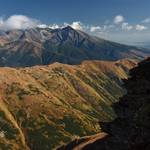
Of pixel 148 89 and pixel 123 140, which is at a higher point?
pixel 148 89

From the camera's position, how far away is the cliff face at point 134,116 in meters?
74.2

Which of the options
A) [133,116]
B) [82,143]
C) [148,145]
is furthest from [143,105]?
[82,143]

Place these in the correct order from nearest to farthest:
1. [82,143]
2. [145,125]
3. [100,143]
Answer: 1. [145,125]
2. [100,143]
3. [82,143]

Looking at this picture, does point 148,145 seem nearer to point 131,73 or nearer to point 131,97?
point 131,97

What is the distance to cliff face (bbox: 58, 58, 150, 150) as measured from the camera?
243 feet

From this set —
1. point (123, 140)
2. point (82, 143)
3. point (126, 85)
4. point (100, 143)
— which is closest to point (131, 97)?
point (126, 85)

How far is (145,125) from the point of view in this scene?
7281 centimetres

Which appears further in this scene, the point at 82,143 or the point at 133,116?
the point at 82,143

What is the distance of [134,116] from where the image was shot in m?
76.9

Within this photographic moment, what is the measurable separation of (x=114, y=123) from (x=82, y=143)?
2284 inches

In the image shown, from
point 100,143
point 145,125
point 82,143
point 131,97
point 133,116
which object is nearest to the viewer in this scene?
point 145,125

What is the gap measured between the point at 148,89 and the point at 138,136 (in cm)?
1151

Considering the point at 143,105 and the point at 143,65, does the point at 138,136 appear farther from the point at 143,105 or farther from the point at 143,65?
the point at 143,65

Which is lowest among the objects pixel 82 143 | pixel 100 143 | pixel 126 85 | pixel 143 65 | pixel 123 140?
pixel 82 143
